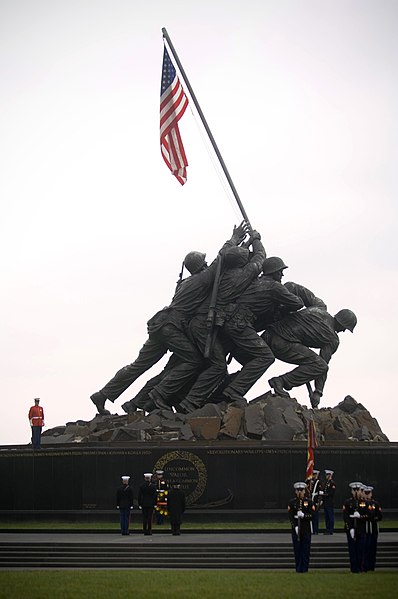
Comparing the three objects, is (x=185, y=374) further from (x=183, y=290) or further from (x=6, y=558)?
(x=6, y=558)

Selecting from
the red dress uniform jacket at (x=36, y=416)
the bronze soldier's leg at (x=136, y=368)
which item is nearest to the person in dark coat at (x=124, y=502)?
the red dress uniform jacket at (x=36, y=416)

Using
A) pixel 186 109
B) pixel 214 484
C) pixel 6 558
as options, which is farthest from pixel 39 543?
pixel 186 109

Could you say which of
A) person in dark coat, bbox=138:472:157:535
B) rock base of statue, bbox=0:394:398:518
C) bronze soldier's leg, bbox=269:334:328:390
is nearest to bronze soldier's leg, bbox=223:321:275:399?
bronze soldier's leg, bbox=269:334:328:390

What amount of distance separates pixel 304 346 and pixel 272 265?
2.29 metres

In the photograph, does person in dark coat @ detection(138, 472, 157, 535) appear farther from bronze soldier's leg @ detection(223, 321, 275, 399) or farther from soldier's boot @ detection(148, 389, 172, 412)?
bronze soldier's leg @ detection(223, 321, 275, 399)

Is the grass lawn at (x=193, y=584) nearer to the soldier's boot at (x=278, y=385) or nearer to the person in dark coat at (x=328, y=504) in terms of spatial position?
the person in dark coat at (x=328, y=504)

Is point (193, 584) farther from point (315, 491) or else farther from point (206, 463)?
point (206, 463)

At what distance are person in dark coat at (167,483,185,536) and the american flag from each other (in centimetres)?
1120

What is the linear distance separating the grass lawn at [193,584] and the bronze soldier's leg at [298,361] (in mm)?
12502

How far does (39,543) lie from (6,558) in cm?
82

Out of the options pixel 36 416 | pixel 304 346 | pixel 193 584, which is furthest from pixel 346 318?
pixel 193 584

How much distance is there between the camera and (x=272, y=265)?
114 feet

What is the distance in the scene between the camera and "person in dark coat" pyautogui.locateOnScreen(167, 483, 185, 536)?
27.5 meters

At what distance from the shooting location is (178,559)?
2341 cm
